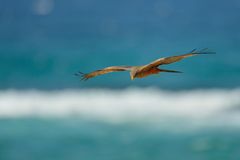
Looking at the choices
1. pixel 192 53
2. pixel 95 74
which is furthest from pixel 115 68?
pixel 192 53

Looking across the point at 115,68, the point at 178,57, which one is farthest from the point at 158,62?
the point at 115,68

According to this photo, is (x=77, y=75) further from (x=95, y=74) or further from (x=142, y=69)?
(x=142, y=69)

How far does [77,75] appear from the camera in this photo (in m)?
5.33

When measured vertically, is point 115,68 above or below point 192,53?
above

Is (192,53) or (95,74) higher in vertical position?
(95,74)

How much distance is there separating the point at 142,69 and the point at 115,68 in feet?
1.33

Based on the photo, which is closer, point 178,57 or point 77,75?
point 178,57

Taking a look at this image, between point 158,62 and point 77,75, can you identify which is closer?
point 158,62

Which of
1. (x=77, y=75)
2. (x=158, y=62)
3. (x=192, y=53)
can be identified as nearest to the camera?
(x=192, y=53)

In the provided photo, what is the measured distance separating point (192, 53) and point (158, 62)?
1.26ft

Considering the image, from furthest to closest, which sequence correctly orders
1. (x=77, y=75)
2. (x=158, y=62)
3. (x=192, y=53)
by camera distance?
1. (x=77, y=75)
2. (x=158, y=62)
3. (x=192, y=53)

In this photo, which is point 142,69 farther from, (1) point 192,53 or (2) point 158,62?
(1) point 192,53

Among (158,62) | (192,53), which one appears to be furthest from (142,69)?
(192,53)

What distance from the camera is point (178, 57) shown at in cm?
479
